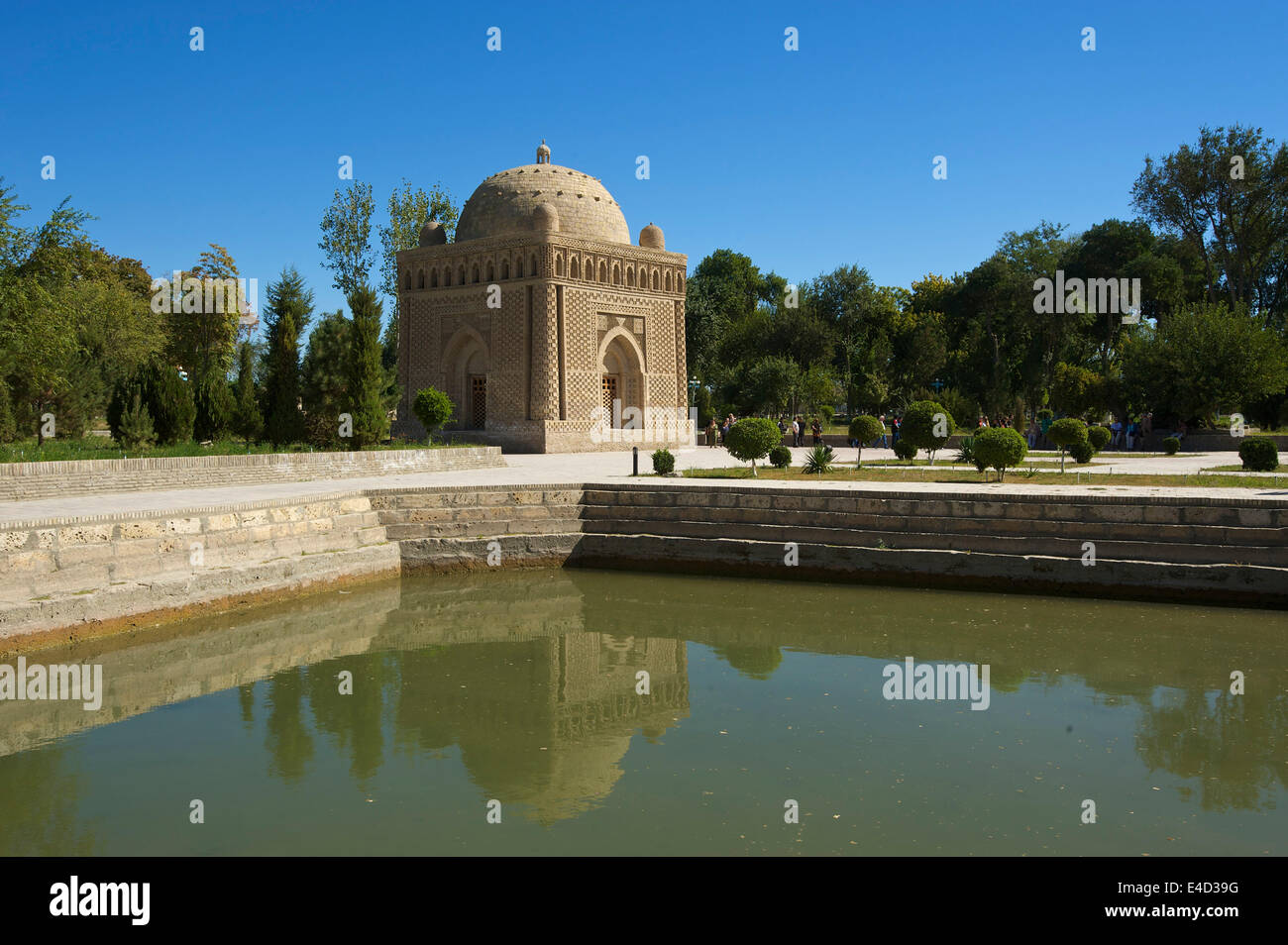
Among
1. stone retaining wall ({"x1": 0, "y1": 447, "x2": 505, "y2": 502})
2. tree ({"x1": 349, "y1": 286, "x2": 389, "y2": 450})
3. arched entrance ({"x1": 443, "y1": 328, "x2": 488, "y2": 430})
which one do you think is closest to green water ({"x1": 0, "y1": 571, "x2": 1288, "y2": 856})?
stone retaining wall ({"x1": 0, "y1": 447, "x2": 505, "y2": 502})

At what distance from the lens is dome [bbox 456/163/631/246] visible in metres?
30.7

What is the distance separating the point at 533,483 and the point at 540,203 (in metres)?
17.2

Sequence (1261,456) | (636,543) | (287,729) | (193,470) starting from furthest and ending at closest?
(1261,456) < (193,470) < (636,543) < (287,729)

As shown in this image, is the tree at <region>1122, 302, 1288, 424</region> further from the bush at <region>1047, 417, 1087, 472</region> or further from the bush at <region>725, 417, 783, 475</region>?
the bush at <region>725, 417, 783, 475</region>

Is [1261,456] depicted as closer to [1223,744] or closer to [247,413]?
[1223,744]

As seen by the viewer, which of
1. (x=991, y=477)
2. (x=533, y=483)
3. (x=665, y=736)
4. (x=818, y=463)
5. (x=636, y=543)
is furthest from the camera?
(x=818, y=463)

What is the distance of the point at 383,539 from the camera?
13508 mm

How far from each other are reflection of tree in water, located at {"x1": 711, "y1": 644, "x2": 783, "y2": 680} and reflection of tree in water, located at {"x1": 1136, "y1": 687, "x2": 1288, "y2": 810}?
3.03m

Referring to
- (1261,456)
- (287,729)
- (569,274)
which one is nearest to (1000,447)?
(1261,456)

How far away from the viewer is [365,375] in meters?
20.6

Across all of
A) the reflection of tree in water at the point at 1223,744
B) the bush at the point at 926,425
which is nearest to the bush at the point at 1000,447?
the bush at the point at 926,425

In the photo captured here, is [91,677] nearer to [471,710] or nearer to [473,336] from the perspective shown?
[471,710]

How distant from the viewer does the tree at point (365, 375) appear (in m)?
20.4

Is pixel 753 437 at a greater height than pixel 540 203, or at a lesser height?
lesser
